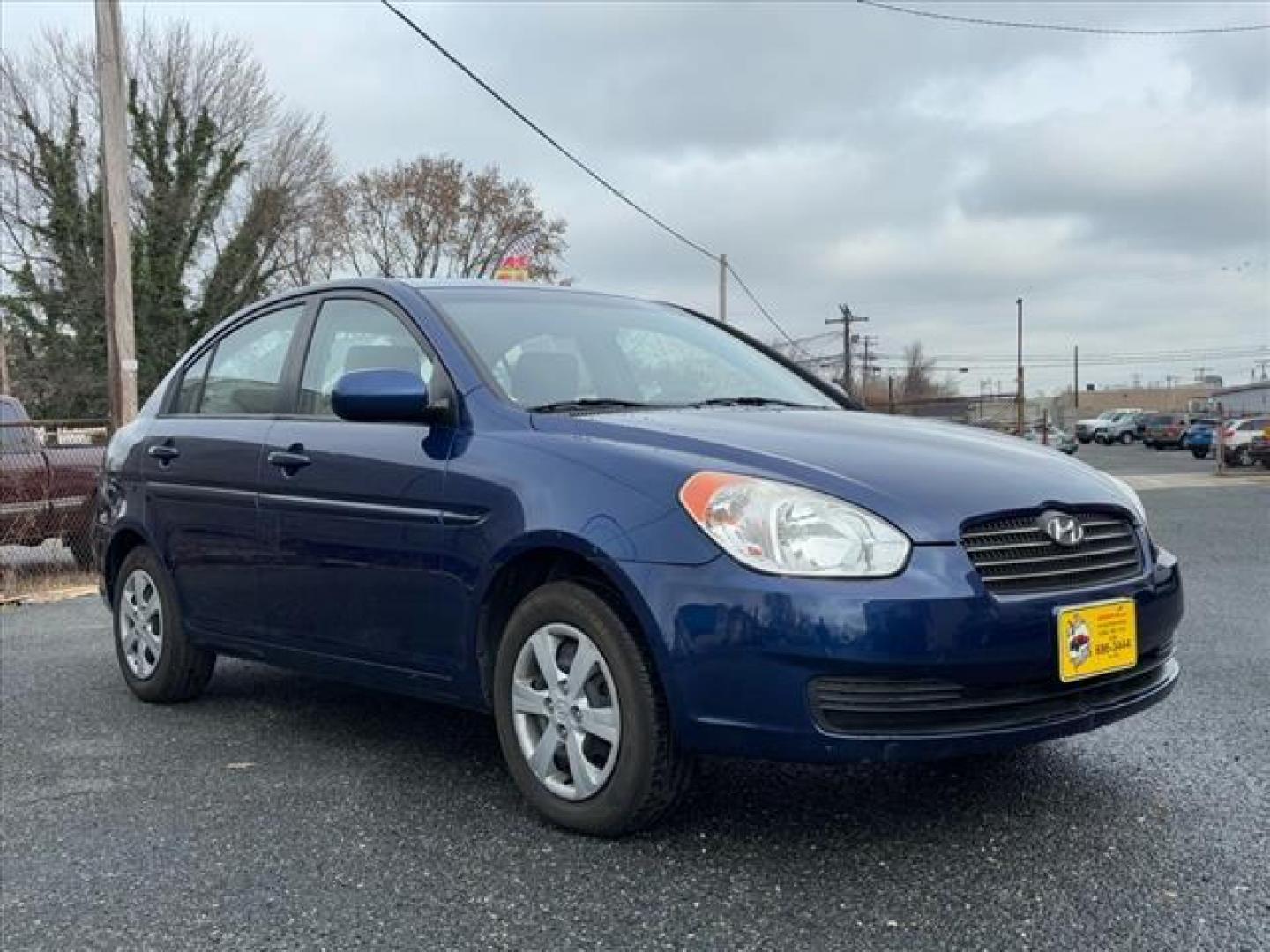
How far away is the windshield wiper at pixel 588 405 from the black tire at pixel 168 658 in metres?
2.10

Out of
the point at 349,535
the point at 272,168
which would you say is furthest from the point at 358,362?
the point at 272,168

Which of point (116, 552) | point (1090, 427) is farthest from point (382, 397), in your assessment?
point (1090, 427)

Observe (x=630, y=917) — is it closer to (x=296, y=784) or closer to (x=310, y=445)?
(x=296, y=784)

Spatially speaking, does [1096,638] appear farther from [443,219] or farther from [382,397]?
[443,219]

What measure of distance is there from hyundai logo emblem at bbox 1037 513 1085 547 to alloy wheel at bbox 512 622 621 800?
1166 millimetres

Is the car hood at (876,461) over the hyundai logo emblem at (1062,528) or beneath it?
over

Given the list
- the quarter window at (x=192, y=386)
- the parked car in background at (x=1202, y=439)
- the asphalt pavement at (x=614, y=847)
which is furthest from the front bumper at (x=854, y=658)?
the parked car in background at (x=1202, y=439)

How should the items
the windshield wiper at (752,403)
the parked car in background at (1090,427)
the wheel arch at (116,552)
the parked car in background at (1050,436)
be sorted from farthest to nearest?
the parked car in background at (1090,427) < the parked car in background at (1050,436) < the wheel arch at (116,552) < the windshield wiper at (752,403)

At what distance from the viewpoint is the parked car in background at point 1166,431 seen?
164 feet

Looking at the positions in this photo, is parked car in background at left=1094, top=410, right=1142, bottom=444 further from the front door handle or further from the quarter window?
the front door handle

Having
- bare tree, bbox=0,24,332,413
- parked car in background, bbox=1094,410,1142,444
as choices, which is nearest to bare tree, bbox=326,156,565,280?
bare tree, bbox=0,24,332,413

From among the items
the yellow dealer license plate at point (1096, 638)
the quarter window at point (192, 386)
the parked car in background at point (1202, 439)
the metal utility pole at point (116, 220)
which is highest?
the metal utility pole at point (116, 220)

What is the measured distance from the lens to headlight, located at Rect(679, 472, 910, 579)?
2.80 metres

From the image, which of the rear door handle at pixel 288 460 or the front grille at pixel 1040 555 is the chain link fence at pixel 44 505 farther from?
the front grille at pixel 1040 555
